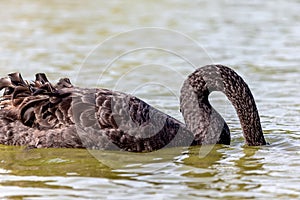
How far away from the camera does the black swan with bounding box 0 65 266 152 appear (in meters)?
8.38

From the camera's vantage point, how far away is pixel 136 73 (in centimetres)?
1230

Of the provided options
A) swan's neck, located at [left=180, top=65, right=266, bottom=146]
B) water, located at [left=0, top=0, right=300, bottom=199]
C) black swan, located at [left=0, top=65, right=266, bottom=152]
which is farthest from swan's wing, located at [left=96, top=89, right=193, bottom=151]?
swan's neck, located at [left=180, top=65, right=266, bottom=146]

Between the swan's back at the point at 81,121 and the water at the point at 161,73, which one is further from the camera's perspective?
the swan's back at the point at 81,121

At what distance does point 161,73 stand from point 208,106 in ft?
12.0

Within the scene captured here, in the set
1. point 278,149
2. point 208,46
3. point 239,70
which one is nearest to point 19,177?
point 278,149

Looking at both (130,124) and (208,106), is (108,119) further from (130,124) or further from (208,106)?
(208,106)

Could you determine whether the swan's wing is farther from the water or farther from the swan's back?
the water

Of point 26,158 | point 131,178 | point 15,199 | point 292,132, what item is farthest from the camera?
point 292,132

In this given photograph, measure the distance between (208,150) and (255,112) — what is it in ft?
2.22

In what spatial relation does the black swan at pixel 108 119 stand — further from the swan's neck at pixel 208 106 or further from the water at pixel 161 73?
the water at pixel 161 73

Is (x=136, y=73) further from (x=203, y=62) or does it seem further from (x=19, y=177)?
(x=19, y=177)

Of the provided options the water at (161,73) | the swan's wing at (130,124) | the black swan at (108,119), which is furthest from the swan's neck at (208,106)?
the swan's wing at (130,124)

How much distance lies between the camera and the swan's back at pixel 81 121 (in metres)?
8.38

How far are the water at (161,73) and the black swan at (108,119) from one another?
135 mm
